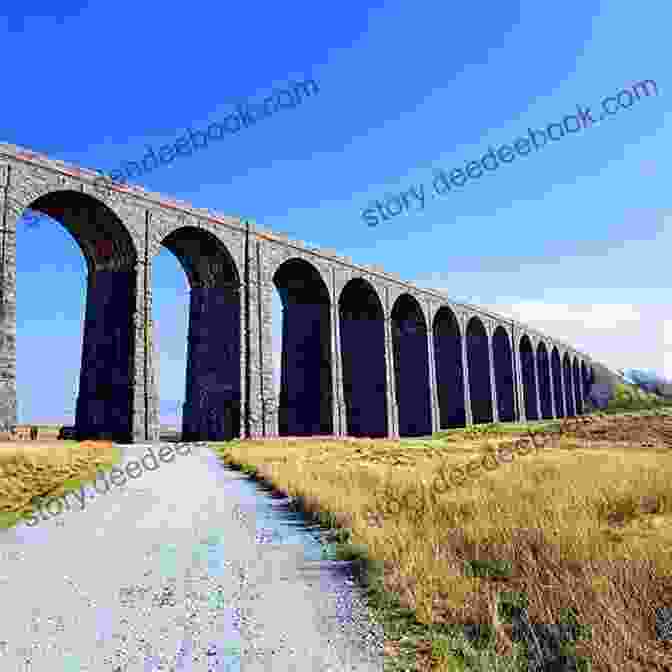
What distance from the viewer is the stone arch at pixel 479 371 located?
199ft

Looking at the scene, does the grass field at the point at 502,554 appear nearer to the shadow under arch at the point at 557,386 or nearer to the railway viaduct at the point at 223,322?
the railway viaduct at the point at 223,322

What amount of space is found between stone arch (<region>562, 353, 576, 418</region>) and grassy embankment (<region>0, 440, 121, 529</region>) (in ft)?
278

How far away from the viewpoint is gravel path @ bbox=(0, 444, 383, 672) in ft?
12.9

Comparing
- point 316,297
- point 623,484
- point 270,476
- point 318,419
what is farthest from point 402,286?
point 623,484

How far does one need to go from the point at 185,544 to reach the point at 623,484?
6.95 metres

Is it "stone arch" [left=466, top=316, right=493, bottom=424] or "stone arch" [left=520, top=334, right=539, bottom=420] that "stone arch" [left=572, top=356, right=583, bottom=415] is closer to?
"stone arch" [left=520, top=334, right=539, bottom=420]

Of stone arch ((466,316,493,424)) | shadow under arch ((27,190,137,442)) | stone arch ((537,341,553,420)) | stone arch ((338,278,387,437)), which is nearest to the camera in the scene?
A: shadow under arch ((27,190,137,442))

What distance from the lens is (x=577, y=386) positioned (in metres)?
102

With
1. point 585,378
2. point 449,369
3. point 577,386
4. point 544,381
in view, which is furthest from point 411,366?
point 585,378

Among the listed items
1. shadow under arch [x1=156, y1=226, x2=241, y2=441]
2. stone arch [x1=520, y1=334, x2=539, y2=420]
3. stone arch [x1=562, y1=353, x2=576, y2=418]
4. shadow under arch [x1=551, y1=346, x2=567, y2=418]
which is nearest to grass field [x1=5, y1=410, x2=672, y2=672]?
shadow under arch [x1=156, y1=226, x2=241, y2=441]

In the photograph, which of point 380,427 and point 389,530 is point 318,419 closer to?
point 380,427

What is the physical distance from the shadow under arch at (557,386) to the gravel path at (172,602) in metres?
83.7

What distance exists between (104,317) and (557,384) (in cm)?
7551

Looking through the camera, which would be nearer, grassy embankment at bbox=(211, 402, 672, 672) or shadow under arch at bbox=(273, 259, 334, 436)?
grassy embankment at bbox=(211, 402, 672, 672)
